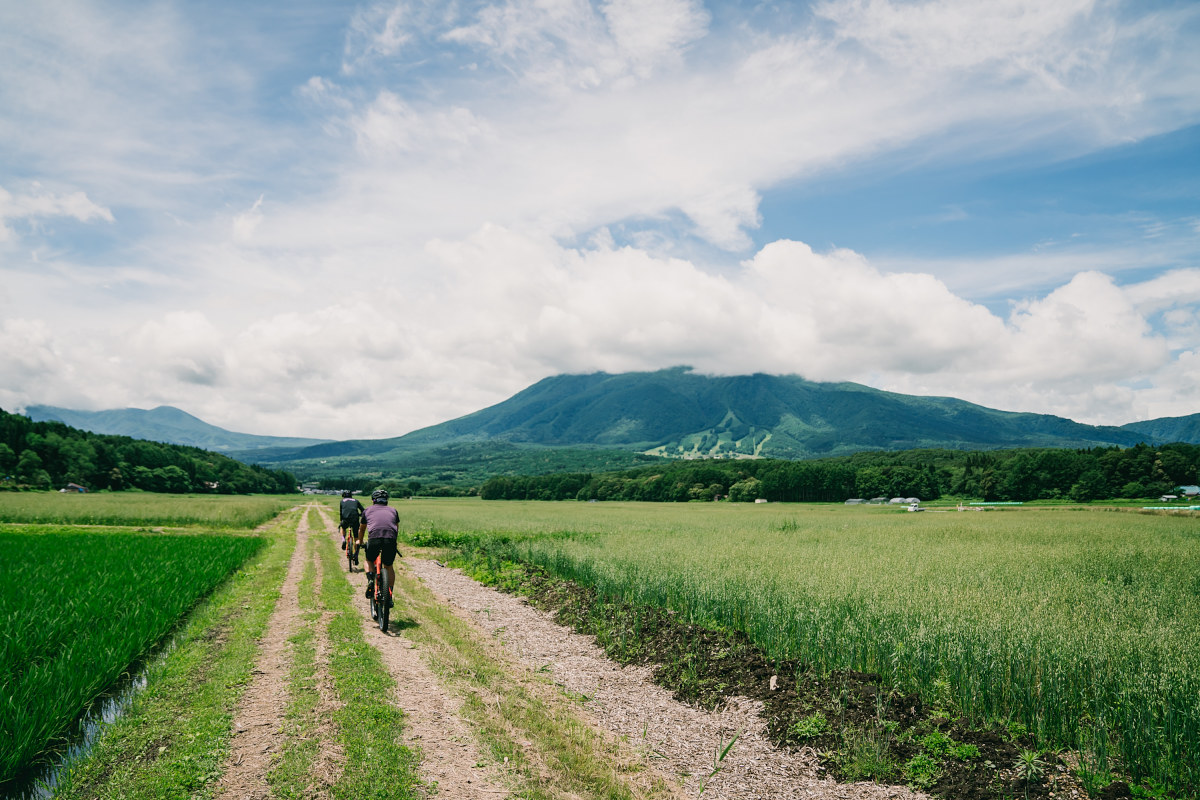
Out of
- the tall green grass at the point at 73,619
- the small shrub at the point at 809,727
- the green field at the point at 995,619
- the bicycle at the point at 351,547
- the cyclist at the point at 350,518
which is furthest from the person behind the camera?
the bicycle at the point at 351,547

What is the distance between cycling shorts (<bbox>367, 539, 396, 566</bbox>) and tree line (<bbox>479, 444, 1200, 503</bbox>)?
118346 mm

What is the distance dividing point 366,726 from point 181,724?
93.0 inches

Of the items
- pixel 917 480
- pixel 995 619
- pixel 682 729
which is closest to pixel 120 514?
pixel 682 729

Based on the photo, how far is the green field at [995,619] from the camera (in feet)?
22.1

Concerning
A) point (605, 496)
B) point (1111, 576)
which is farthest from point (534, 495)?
point (1111, 576)

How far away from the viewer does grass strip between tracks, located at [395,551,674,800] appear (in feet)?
20.1

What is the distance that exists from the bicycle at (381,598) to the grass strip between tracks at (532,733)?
1169 millimetres

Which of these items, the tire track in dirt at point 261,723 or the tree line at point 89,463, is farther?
the tree line at point 89,463

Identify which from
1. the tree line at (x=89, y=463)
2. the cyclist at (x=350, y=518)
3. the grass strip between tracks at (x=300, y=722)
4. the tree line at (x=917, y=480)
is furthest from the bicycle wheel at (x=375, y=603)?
the tree line at (x=917, y=480)

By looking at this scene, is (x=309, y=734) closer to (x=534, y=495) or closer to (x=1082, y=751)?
(x=1082, y=751)

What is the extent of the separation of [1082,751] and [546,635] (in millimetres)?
9570

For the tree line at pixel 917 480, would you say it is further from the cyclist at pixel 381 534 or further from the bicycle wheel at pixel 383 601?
the bicycle wheel at pixel 383 601

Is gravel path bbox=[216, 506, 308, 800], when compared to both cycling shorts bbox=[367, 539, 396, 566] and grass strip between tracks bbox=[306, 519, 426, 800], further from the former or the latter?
cycling shorts bbox=[367, 539, 396, 566]

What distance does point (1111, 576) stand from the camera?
17.5 m
